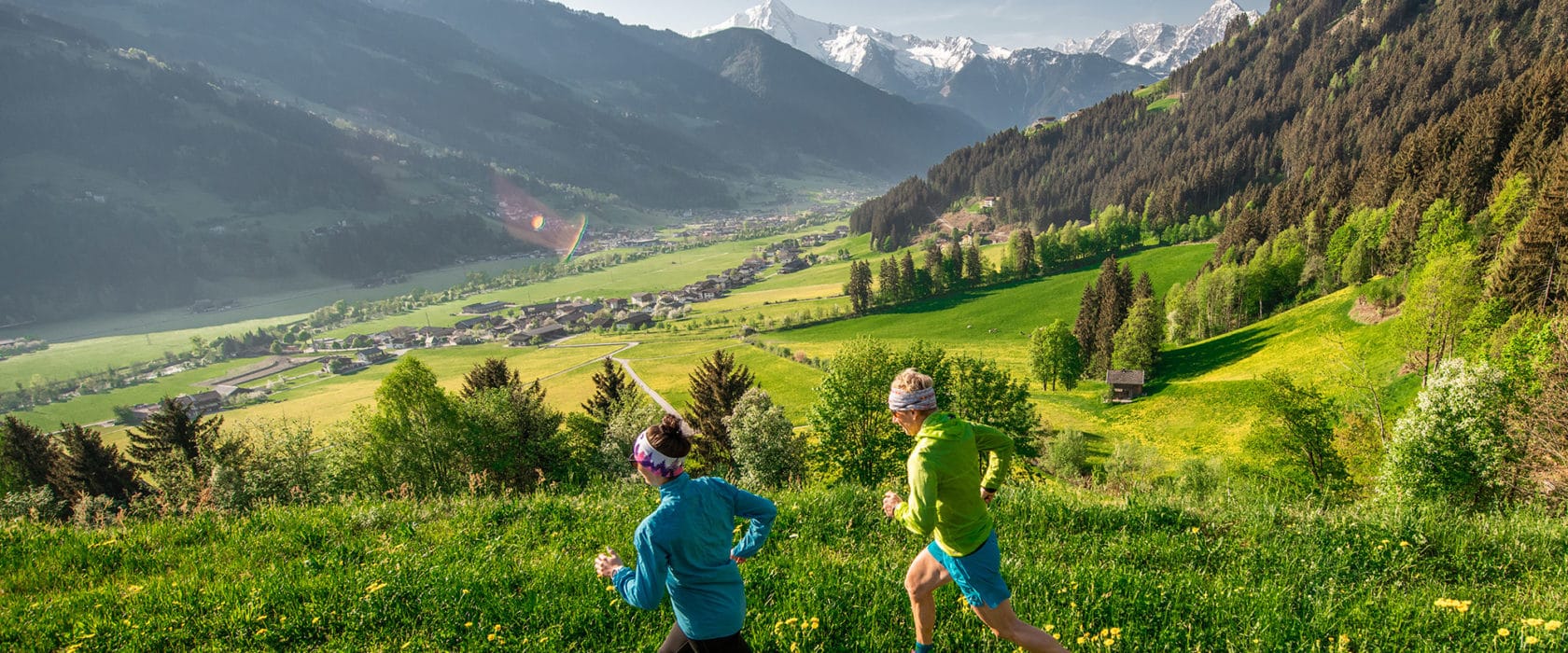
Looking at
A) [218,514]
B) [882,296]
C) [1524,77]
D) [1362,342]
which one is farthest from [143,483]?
[1524,77]

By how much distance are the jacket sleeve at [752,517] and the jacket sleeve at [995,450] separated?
7.07ft

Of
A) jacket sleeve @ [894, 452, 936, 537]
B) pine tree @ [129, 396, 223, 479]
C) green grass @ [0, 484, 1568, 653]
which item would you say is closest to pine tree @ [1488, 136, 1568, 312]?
green grass @ [0, 484, 1568, 653]

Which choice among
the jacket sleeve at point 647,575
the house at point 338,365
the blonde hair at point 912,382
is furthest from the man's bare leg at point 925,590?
the house at point 338,365

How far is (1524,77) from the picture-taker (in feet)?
270

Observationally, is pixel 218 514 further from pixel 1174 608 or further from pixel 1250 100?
pixel 1250 100

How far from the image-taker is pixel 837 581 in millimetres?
6352

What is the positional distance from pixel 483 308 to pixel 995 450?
21416 cm

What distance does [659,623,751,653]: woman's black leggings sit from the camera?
4.72 meters

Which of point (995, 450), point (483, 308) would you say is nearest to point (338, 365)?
point (483, 308)

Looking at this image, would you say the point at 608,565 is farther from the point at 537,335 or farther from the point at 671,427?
the point at 537,335

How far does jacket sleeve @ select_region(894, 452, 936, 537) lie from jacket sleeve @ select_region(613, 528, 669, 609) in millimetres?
2030

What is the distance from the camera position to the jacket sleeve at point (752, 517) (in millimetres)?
4633

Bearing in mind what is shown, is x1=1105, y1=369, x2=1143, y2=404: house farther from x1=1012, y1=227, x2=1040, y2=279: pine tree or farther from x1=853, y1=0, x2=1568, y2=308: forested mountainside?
x1=1012, y1=227, x2=1040, y2=279: pine tree

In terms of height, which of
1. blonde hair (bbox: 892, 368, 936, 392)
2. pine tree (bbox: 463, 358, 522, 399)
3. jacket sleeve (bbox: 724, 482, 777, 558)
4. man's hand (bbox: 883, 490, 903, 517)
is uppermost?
blonde hair (bbox: 892, 368, 936, 392)
